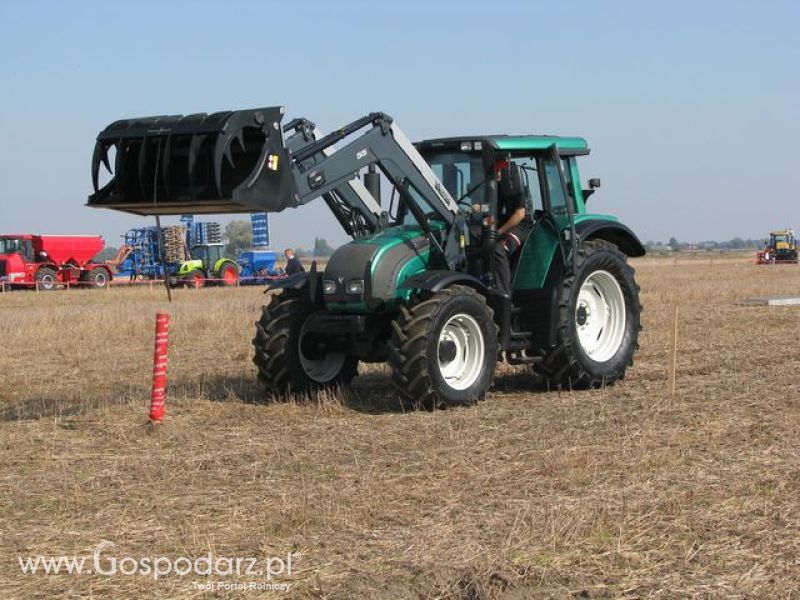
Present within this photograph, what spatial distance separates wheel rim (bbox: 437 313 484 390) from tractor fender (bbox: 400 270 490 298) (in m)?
0.33

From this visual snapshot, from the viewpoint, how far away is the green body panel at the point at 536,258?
416 inches

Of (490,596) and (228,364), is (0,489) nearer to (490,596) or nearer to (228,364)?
(490,596)

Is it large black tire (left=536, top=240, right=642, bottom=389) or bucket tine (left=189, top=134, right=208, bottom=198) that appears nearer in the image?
bucket tine (left=189, top=134, right=208, bottom=198)

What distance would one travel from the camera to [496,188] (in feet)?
33.9

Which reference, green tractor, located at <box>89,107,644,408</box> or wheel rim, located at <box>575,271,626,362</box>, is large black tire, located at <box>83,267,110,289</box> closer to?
green tractor, located at <box>89,107,644,408</box>

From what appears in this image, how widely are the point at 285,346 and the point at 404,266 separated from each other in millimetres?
1320

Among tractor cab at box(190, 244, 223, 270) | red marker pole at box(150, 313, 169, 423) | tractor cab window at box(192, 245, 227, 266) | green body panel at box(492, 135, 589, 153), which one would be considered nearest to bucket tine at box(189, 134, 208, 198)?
red marker pole at box(150, 313, 169, 423)

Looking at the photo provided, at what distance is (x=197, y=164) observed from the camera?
8.76 m

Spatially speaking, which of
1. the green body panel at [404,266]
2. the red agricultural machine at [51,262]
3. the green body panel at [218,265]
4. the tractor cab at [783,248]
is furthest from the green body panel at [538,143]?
the tractor cab at [783,248]

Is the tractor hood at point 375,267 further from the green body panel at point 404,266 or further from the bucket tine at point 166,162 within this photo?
the bucket tine at point 166,162

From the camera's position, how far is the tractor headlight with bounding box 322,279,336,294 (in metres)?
10.0

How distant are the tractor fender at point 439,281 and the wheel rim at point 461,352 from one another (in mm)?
327

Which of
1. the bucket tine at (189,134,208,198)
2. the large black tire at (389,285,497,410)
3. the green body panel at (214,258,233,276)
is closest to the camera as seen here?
the bucket tine at (189,134,208,198)

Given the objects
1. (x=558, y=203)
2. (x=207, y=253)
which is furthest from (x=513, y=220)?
(x=207, y=253)
